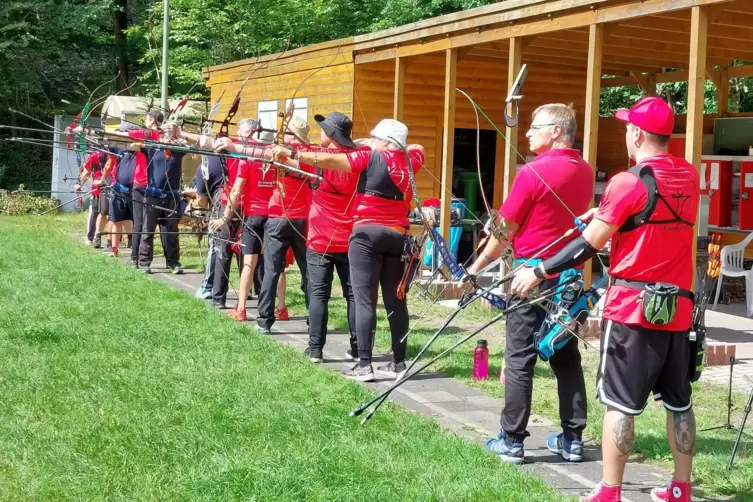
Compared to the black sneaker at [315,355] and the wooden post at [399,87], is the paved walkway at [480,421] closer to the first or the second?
the black sneaker at [315,355]

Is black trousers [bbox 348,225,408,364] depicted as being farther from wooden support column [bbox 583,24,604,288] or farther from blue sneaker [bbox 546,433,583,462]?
wooden support column [bbox 583,24,604,288]

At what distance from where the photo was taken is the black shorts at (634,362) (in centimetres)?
416

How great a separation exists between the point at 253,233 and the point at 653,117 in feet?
17.7

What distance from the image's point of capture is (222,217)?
9.95 meters

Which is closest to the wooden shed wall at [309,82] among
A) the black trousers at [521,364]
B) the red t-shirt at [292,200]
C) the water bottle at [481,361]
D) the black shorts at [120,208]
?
the black shorts at [120,208]

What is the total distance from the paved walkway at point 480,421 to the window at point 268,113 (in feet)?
23.4

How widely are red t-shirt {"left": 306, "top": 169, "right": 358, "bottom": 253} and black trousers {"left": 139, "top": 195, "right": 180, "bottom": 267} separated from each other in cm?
A: 534

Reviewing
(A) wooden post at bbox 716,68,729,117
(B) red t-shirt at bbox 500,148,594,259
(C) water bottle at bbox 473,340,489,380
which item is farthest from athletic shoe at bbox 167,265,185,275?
(B) red t-shirt at bbox 500,148,594,259

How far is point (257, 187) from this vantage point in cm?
905

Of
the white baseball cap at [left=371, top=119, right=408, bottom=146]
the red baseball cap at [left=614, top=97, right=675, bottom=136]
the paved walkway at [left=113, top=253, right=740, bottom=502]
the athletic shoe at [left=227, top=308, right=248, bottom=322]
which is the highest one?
the white baseball cap at [left=371, top=119, right=408, bottom=146]

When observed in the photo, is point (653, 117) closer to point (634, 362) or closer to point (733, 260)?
point (634, 362)

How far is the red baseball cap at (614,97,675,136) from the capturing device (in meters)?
4.16

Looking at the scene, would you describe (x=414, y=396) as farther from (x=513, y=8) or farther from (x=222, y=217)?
(x=513, y=8)

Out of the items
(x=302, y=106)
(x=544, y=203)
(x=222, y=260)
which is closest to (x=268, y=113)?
(x=302, y=106)
